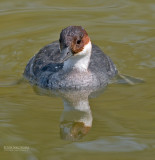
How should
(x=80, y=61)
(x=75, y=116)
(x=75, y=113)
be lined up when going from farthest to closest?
(x=80, y=61) → (x=75, y=113) → (x=75, y=116)

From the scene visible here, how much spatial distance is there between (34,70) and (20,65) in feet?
3.24

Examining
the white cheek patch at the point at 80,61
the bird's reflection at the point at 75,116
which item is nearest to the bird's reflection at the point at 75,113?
the bird's reflection at the point at 75,116

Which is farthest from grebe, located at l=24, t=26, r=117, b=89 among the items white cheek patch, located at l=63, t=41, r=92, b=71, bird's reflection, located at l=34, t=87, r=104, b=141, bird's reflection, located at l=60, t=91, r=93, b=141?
bird's reflection, located at l=60, t=91, r=93, b=141

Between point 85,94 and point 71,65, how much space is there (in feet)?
2.18

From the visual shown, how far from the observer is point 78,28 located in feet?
34.1

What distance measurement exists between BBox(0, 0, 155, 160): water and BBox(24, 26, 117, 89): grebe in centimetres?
27

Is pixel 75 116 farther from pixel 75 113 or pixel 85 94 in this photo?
pixel 85 94

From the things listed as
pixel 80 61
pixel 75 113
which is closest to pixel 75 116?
pixel 75 113

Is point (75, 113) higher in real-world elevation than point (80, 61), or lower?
lower

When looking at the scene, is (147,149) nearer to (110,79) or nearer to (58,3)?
(110,79)

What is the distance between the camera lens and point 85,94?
1083 cm

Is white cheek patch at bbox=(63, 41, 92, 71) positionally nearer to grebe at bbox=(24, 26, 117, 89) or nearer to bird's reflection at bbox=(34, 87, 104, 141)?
grebe at bbox=(24, 26, 117, 89)

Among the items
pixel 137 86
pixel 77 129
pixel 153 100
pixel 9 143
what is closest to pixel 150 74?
pixel 137 86

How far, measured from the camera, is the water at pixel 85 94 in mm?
8203
